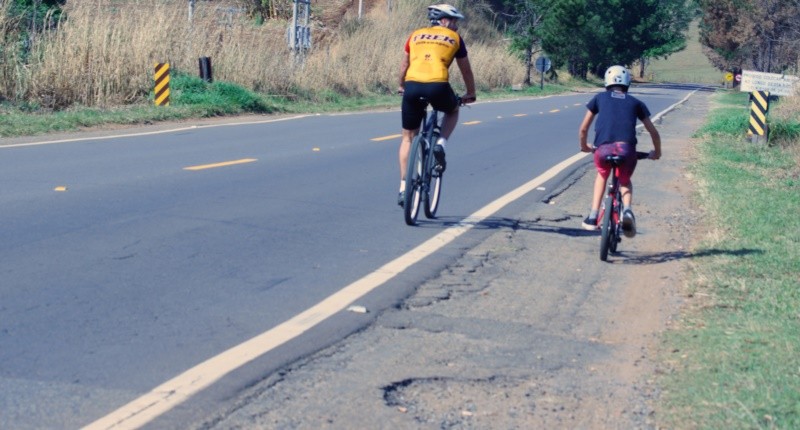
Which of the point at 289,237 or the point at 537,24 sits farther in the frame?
the point at 537,24

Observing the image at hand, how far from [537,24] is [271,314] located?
7050 cm

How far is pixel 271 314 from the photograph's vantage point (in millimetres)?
6434

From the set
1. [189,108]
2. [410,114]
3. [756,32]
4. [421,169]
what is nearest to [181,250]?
[421,169]

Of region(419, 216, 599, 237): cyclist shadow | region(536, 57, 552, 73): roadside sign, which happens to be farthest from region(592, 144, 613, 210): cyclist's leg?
region(536, 57, 552, 73): roadside sign

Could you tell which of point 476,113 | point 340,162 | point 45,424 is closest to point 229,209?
point 340,162

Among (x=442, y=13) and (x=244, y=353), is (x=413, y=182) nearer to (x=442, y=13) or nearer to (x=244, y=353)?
(x=442, y=13)

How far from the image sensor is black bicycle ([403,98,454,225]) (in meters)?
9.60

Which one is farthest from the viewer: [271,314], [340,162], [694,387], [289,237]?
[340,162]

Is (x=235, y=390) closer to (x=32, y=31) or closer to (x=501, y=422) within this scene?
(x=501, y=422)

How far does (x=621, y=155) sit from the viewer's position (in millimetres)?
8797

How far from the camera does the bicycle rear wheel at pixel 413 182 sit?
31.4ft

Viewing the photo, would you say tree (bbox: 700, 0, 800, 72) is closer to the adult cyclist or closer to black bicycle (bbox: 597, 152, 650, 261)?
the adult cyclist

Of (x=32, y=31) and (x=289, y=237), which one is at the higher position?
(x=32, y=31)

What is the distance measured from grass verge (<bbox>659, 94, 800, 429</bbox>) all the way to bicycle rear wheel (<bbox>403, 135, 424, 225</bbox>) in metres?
2.36
